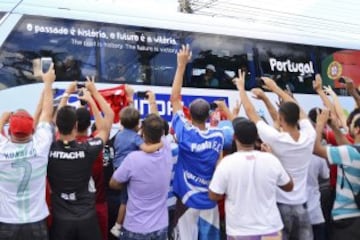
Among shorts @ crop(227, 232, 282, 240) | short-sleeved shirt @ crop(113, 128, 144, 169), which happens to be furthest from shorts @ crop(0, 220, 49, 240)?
shorts @ crop(227, 232, 282, 240)

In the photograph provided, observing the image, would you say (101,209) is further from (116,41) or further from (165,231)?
(116,41)

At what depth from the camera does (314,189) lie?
4969 millimetres

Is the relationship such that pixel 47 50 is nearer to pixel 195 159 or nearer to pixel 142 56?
pixel 142 56

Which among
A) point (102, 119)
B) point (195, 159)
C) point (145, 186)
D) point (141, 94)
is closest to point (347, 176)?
point (195, 159)

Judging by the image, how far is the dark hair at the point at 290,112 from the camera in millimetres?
4117

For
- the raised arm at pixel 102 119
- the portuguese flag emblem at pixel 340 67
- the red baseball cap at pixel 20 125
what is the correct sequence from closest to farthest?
the red baseball cap at pixel 20 125 < the raised arm at pixel 102 119 < the portuguese flag emblem at pixel 340 67

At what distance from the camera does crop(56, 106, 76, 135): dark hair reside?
382cm

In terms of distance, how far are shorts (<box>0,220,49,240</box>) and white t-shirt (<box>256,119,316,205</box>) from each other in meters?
1.99

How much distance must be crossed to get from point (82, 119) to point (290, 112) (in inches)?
72.8

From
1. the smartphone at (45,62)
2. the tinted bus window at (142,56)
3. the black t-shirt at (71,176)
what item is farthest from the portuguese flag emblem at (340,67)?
the black t-shirt at (71,176)

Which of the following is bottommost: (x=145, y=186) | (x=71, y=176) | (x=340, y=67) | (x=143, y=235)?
(x=143, y=235)

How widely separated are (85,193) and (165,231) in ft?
2.70

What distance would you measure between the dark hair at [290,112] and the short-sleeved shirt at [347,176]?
38 centimetres

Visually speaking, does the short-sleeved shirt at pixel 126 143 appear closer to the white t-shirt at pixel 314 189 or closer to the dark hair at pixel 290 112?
the dark hair at pixel 290 112
